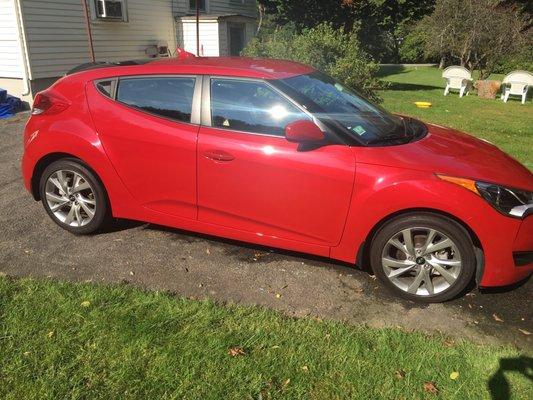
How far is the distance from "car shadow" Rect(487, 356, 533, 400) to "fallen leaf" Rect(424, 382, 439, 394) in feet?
0.97

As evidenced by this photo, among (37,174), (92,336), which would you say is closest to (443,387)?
(92,336)

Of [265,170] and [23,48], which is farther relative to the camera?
[23,48]

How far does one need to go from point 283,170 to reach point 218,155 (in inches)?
20.8

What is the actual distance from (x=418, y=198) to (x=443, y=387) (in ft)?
3.91

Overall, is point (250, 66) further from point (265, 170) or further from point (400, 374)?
point (400, 374)

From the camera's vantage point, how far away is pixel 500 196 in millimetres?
3145

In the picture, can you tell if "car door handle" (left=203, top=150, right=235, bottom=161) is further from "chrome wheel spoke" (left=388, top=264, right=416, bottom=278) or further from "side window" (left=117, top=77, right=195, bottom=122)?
"chrome wheel spoke" (left=388, top=264, right=416, bottom=278)

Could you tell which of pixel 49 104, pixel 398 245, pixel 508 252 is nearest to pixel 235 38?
pixel 49 104

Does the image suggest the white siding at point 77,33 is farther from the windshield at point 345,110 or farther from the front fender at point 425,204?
the front fender at point 425,204

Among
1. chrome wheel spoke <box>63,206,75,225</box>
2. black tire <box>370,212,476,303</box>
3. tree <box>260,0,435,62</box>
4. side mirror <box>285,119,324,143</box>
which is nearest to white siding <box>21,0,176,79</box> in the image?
tree <box>260,0,435,62</box>

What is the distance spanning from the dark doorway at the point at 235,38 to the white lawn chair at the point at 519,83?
373 inches

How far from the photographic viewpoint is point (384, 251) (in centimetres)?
341

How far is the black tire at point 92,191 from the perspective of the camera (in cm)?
414

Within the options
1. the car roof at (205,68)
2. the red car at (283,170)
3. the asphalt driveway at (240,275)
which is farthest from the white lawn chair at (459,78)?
the asphalt driveway at (240,275)
